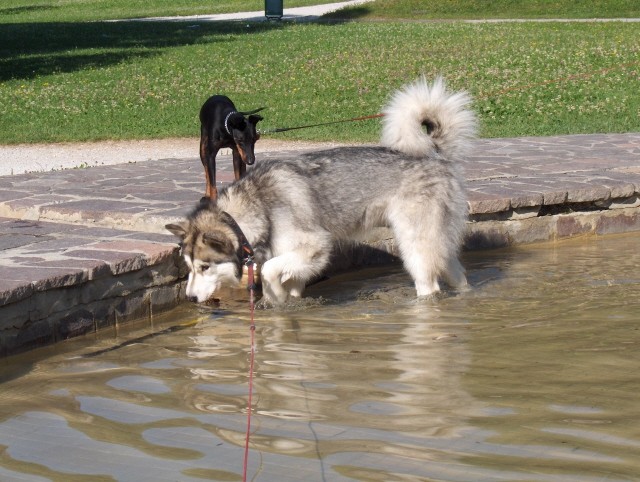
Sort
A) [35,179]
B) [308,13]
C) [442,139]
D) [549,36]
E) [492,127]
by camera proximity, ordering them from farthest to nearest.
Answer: [308,13] → [549,36] → [492,127] → [35,179] → [442,139]

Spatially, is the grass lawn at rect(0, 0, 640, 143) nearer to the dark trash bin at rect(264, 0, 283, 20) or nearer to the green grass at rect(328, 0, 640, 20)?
the dark trash bin at rect(264, 0, 283, 20)

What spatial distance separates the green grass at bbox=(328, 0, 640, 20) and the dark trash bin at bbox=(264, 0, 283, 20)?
75.5 inches

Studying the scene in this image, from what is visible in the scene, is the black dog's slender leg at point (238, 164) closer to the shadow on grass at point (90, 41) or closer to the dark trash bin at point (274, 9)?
the shadow on grass at point (90, 41)

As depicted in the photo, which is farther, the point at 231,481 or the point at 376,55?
the point at 376,55

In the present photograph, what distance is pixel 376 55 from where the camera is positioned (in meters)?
22.3

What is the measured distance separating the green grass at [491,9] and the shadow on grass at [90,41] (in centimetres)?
489

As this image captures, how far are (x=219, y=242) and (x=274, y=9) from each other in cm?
2810

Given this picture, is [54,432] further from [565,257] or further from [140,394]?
[565,257]

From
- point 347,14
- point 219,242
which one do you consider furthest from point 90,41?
point 219,242

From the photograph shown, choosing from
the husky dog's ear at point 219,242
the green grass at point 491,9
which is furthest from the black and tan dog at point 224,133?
the green grass at point 491,9

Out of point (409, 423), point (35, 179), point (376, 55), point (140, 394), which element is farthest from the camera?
point (376, 55)

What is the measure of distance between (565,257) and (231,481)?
5.04 meters

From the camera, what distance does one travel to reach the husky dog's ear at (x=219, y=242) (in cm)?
625

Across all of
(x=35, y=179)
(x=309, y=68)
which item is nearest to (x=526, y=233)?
(x=35, y=179)
